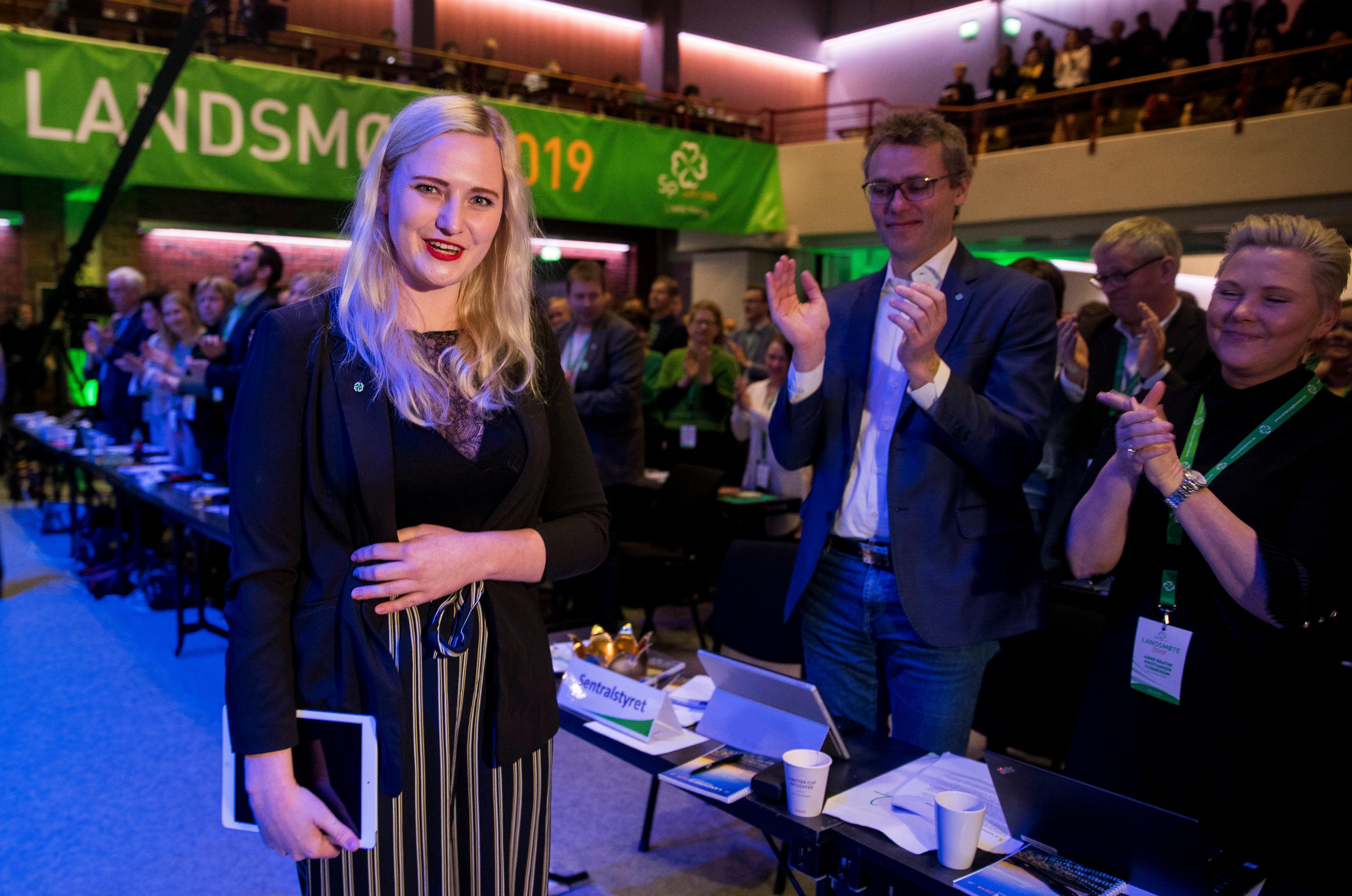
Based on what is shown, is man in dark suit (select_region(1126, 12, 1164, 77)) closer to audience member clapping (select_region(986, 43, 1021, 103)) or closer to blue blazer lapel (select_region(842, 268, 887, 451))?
audience member clapping (select_region(986, 43, 1021, 103))

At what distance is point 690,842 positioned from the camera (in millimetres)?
2742

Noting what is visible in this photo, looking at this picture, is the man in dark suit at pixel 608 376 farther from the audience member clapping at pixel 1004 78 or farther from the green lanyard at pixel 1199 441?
the audience member clapping at pixel 1004 78

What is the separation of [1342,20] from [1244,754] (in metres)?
10.5

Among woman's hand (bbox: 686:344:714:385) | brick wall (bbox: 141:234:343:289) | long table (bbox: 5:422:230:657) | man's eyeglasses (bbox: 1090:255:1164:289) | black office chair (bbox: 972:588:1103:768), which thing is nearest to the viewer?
black office chair (bbox: 972:588:1103:768)

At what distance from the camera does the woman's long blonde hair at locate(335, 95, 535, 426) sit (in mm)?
1097

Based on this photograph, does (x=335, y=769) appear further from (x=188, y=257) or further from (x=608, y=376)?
(x=188, y=257)

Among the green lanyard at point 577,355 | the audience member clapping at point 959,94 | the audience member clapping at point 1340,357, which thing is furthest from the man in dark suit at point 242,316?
the audience member clapping at point 959,94

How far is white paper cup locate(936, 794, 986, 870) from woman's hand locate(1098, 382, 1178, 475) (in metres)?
0.56

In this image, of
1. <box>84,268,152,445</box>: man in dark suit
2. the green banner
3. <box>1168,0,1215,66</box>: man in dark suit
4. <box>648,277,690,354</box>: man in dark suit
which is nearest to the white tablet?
the green banner

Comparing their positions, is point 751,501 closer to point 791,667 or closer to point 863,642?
point 791,667

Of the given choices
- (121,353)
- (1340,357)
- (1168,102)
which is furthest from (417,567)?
(1168,102)

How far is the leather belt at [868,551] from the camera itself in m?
1.75

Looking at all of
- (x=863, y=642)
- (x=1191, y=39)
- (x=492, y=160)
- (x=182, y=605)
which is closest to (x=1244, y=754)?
(x=863, y=642)

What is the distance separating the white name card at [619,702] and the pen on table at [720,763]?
15 cm
